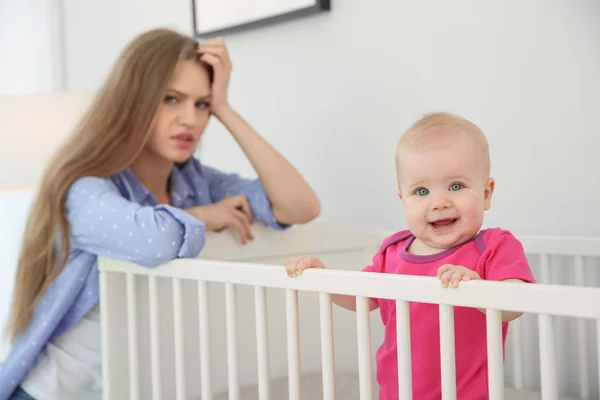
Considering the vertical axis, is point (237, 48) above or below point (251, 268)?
above

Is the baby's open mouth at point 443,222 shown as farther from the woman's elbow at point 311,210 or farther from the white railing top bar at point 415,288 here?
the woman's elbow at point 311,210

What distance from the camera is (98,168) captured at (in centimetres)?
→ 125

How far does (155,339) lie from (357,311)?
0.41 meters

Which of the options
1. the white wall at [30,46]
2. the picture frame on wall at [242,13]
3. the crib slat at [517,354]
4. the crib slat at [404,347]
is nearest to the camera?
the crib slat at [404,347]

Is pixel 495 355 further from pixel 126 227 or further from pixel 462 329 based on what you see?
pixel 126 227

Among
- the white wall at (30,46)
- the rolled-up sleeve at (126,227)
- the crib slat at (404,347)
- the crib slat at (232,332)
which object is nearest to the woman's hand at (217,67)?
the rolled-up sleeve at (126,227)

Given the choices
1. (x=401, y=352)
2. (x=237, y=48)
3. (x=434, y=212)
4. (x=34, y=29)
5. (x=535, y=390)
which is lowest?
(x=535, y=390)

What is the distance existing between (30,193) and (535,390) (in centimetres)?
92

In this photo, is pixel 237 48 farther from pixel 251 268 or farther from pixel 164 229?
pixel 251 268

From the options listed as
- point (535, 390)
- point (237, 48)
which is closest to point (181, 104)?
point (237, 48)

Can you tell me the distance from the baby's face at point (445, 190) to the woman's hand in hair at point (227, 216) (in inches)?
17.7

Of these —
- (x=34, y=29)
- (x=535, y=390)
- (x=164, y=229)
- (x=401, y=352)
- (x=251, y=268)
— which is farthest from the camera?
(x=34, y=29)

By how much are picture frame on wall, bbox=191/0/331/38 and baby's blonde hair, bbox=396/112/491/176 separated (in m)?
0.81

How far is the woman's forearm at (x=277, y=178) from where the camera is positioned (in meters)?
1.33
